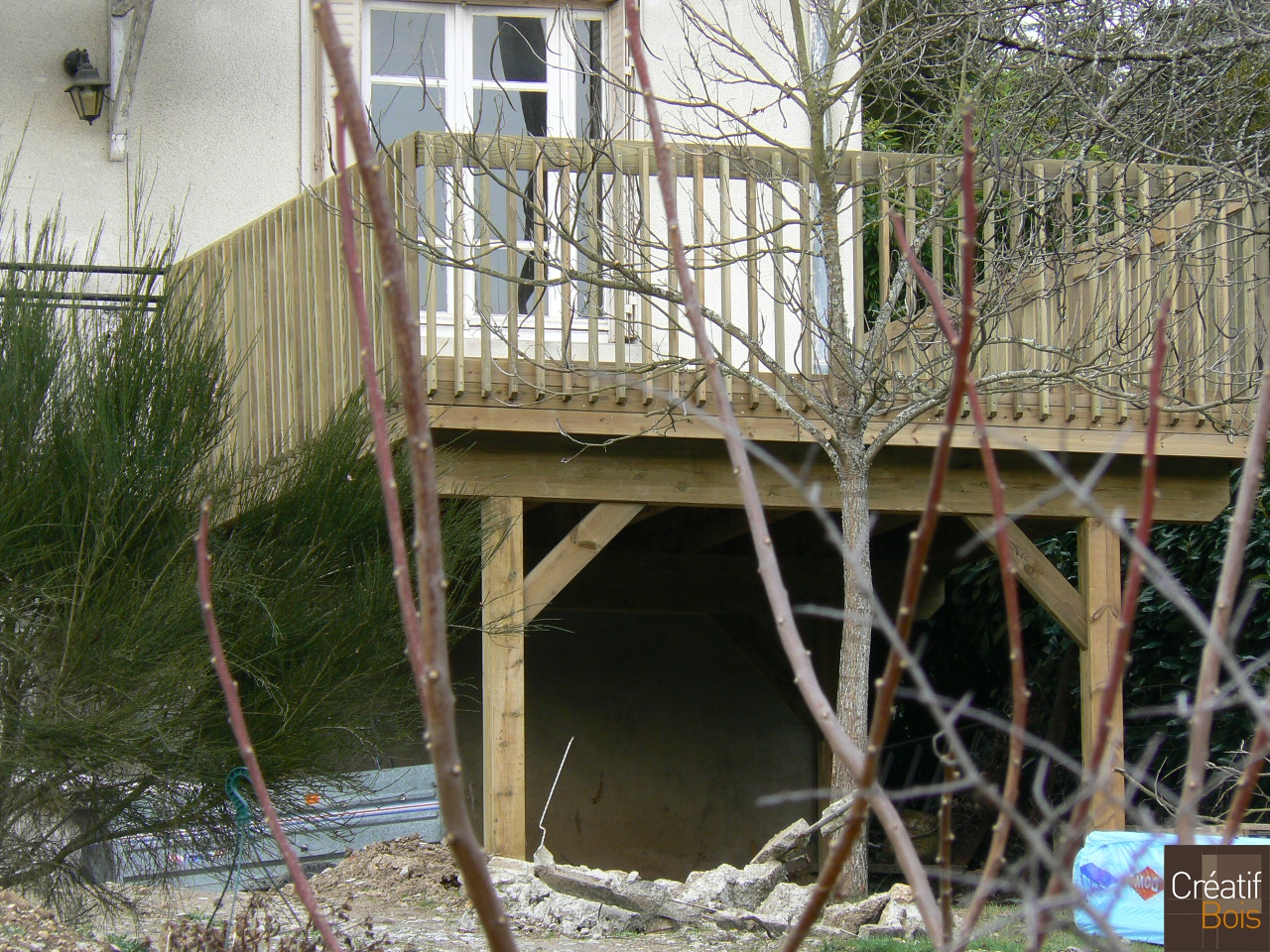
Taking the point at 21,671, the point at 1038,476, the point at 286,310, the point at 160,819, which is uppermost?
the point at 286,310

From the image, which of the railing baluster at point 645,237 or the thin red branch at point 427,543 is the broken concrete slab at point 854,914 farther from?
the thin red branch at point 427,543

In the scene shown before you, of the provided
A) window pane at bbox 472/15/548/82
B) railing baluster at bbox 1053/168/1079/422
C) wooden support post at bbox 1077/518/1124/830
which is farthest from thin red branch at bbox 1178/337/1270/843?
window pane at bbox 472/15/548/82

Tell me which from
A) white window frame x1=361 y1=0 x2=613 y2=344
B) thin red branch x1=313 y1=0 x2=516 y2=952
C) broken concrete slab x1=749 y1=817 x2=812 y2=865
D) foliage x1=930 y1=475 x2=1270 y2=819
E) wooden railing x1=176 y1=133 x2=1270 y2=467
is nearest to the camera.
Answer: thin red branch x1=313 y1=0 x2=516 y2=952

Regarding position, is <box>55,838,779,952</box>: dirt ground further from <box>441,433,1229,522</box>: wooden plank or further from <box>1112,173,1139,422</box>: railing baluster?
<box>1112,173,1139,422</box>: railing baluster

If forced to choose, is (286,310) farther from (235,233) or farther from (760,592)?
(760,592)

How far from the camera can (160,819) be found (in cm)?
487

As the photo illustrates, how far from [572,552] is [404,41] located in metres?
3.69

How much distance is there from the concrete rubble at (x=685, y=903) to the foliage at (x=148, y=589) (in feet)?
3.77

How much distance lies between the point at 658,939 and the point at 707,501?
2.00m

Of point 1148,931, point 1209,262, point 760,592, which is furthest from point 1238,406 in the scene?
point 760,592

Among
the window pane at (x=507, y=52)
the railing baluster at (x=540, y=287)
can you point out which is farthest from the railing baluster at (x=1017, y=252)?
the window pane at (x=507, y=52)

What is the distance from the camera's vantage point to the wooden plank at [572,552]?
6.31 meters

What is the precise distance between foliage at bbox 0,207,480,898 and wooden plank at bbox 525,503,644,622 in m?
1.05

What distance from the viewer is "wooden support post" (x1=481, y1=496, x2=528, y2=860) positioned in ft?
20.2
